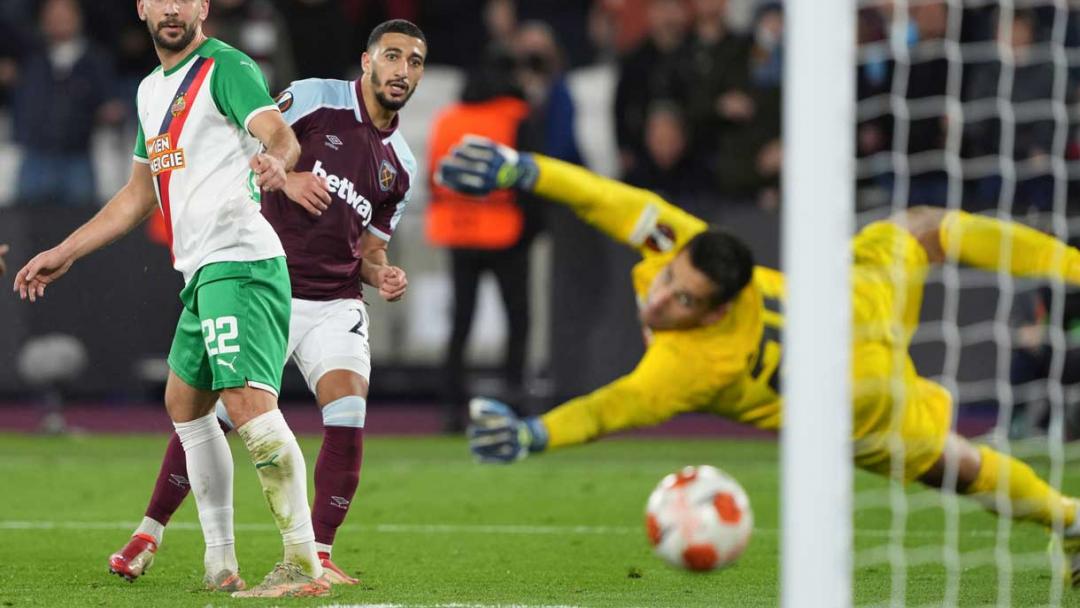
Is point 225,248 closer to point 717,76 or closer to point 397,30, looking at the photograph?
point 397,30

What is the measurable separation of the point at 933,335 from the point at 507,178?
258 inches

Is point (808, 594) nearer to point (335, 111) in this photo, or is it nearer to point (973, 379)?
point (335, 111)

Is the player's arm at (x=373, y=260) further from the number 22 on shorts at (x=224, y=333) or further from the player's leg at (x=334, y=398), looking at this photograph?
the number 22 on shorts at (x=224, y=333)

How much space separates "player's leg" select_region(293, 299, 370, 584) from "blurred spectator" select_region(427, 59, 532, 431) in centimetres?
512

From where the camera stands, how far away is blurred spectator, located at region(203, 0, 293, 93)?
11875 millimetres

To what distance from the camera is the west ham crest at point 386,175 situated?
615cm

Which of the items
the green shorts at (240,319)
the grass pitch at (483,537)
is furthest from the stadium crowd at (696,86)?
the green shorts at (240,319)

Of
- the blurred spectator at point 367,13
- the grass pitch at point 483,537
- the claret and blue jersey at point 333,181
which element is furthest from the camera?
the blurred spectator at point 367,13

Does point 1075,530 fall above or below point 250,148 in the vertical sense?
below

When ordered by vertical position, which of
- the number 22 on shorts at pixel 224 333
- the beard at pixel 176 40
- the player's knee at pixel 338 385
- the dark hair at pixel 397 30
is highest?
the dark hair at pixel 397 30

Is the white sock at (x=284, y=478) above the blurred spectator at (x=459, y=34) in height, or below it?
below

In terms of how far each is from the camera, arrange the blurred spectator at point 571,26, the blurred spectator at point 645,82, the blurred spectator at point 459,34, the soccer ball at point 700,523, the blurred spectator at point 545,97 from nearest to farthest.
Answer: the soccer ball at point 700,523, the blurred spectator at point 545,97, the blurred spectator at point 645,82, the blurred spectator at point 459,34, the blurred spectator at point 571,26

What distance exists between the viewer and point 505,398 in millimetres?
11352

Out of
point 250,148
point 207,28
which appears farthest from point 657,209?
point 207,28
